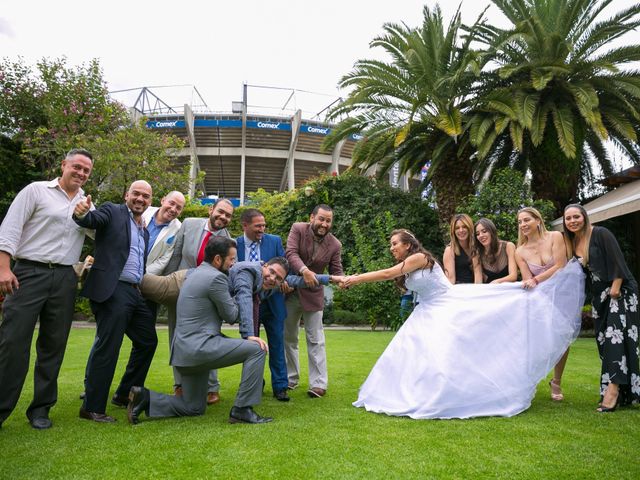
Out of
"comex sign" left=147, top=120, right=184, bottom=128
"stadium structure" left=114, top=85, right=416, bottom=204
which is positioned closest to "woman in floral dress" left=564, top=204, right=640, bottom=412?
"stadium structure" left=114, top=85, right=416, bottom=204

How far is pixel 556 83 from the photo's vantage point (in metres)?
13.3

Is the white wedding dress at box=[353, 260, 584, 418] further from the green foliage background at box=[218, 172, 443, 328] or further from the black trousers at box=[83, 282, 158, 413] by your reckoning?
the green foliage background at box=[218, 172, 443, 328]

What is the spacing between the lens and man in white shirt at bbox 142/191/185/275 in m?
5.07

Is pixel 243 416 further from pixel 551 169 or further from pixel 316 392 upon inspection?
pixel 551 169

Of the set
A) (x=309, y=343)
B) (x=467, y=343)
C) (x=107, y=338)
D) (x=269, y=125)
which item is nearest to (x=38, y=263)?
(x=107, y=338)

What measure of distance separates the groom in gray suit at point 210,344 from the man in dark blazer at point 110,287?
0.38 m

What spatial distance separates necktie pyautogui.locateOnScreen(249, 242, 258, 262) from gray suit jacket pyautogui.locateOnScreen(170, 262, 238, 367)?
116 cm

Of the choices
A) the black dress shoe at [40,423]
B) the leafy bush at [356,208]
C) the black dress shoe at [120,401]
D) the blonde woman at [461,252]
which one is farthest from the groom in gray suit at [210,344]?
the leafy bush at [356,208]

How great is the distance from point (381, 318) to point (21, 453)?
1183 centimetres

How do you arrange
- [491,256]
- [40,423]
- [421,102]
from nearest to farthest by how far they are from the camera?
[40,423]
[491,256]
[421,102]

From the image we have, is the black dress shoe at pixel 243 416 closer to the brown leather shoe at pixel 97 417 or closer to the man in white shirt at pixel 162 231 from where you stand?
the brown leather shoe at pixel 97 417

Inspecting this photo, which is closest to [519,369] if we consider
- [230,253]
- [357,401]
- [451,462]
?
[357,401]

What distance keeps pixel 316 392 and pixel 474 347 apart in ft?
5.44

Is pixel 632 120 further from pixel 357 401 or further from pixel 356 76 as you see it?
pixel 357 401
